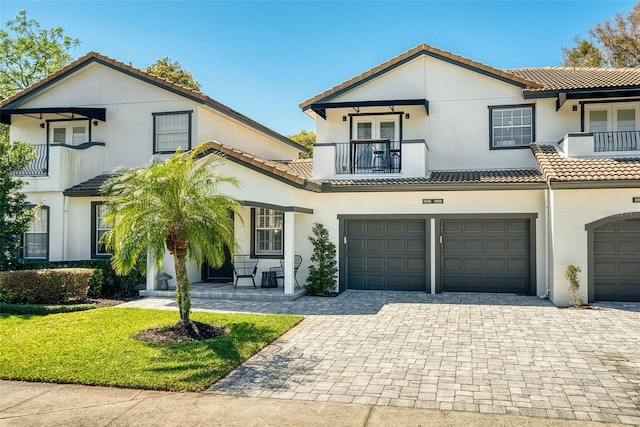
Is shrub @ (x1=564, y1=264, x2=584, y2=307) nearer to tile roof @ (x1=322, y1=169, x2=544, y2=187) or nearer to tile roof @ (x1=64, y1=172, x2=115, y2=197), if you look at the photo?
tile roof @ (x1=322, y1=169, x2=544, y2=187)

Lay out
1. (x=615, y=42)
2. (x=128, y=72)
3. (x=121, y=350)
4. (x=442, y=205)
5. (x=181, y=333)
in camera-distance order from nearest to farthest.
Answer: (x=121, y=350), (x=181, y=333), (x=442, y=205), (x=128, y=72), (x=615, y=42)

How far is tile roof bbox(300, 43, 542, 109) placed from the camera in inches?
629

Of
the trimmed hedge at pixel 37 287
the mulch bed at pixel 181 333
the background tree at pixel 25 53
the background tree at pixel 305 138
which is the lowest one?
the mulch bed at pixel 181 333

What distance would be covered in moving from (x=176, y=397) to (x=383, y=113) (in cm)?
1265

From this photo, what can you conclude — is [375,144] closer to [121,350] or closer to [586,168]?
[586,168]

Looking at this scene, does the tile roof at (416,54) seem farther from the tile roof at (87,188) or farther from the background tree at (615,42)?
the background tree at (615,42)

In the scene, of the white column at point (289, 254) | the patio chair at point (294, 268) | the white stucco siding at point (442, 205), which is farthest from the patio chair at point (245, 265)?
the white stucco siding at point (442, 205)

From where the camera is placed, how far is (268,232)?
A: 16.4 m

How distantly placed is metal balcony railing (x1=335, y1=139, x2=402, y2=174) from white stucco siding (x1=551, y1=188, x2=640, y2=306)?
5.16 meters

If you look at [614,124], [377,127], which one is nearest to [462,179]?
[377,127]

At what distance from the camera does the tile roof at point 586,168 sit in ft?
42.0

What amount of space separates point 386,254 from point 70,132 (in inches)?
499

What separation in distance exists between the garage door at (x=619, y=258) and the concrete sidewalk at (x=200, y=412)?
867cm

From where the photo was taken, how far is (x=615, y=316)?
452 inches
